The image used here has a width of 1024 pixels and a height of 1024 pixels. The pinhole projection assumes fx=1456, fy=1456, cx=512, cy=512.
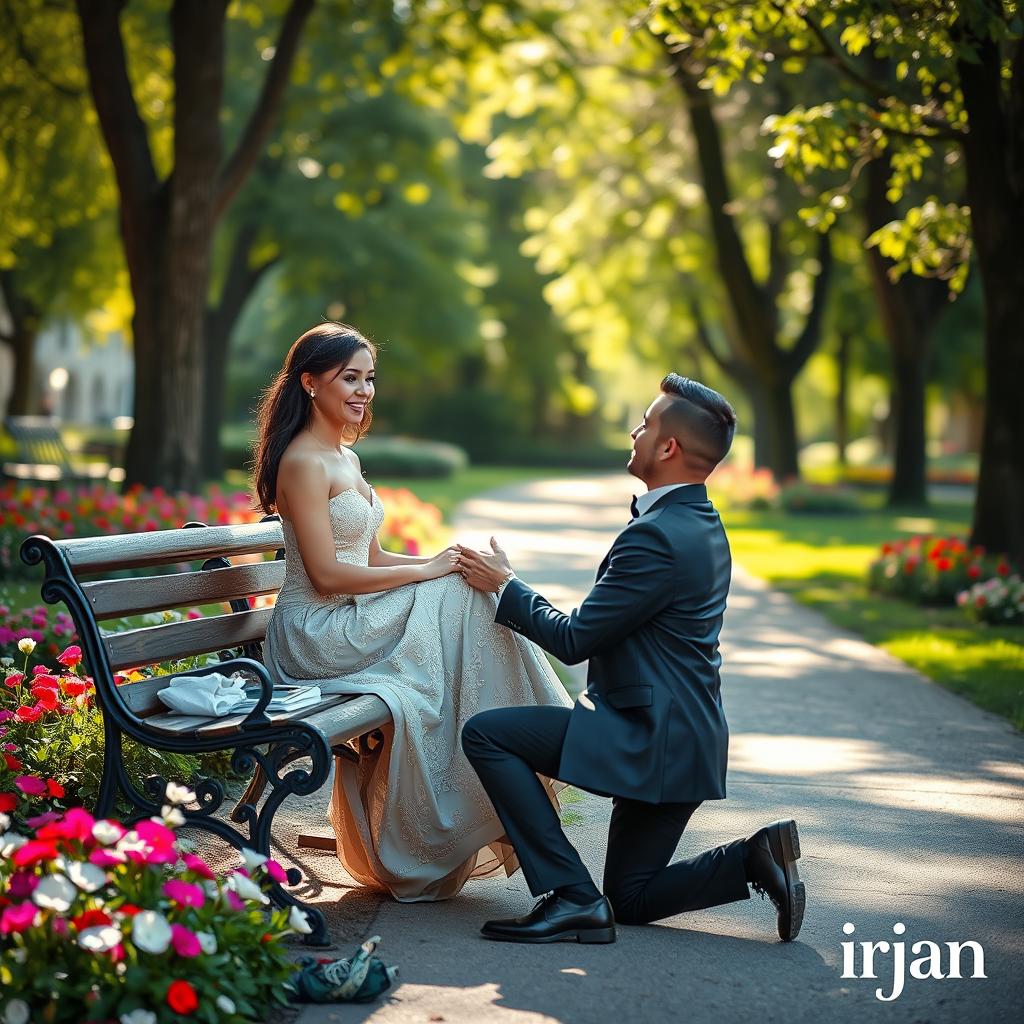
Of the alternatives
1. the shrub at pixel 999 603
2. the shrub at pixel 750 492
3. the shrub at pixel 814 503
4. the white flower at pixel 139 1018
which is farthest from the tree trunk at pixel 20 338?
the white flower at pixel 139 1018

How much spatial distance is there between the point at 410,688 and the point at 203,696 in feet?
2.20

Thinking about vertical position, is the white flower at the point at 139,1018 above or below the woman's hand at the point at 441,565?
below

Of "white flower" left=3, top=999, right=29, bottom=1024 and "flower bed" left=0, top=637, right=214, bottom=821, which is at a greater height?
"flower bed" left=0, top=637, right=214, bottom=821

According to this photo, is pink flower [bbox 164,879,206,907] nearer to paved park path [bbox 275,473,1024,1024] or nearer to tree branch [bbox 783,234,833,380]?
paved park path [bbox 275,473,1024,1024]

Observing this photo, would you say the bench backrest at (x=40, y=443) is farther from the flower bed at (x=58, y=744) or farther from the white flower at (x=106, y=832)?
the white flower at (x=106, y=832)

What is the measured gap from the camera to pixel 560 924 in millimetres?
4387

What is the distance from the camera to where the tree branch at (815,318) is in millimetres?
26781

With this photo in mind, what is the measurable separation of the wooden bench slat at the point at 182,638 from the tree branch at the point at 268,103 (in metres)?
9.41

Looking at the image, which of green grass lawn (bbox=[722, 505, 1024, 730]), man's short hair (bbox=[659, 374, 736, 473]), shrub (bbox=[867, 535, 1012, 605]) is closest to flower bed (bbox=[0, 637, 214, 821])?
man's short hair (bbox=[659, 374, 736, 473])

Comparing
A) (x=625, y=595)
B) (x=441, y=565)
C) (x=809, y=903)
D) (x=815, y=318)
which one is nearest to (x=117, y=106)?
(x=441, y=565)

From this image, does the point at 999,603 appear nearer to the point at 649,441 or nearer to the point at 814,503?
the point at 649,441

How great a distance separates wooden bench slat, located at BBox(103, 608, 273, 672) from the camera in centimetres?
476

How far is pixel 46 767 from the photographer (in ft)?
17.4

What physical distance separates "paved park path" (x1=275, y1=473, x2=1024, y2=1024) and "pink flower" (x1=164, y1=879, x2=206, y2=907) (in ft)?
1.73
